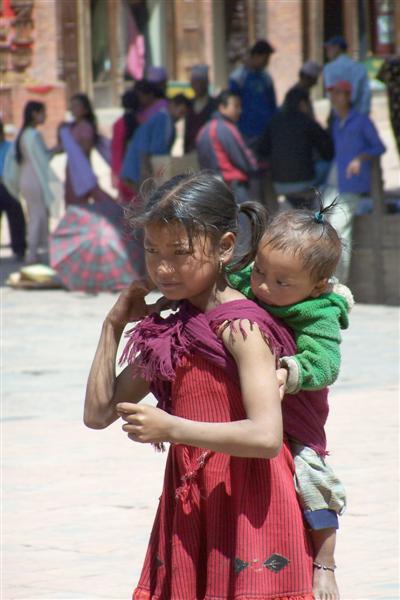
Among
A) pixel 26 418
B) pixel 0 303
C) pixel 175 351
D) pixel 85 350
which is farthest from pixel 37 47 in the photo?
pixel 175 351

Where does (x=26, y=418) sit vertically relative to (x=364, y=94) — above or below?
below

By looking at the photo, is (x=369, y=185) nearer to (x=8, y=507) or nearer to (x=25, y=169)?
(x=25, y=169)

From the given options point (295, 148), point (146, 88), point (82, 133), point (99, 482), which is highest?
point (146, 88)

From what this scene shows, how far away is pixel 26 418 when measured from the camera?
7.62 metres

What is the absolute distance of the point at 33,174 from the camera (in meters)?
14.8

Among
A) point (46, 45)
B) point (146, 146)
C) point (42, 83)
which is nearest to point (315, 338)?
point (146, 146)

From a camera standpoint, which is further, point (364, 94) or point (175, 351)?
point (364, 94)

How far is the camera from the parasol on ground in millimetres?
12695

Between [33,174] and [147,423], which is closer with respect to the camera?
[147,423]

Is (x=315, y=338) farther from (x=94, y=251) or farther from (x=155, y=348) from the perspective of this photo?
(x=94, y=251)

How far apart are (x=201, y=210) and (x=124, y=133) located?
34.5ft

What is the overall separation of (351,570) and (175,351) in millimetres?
2237

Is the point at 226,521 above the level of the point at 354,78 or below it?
below

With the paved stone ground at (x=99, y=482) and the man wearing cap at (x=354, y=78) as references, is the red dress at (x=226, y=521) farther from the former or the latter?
the man wearing cap at (x=354, y=78)
